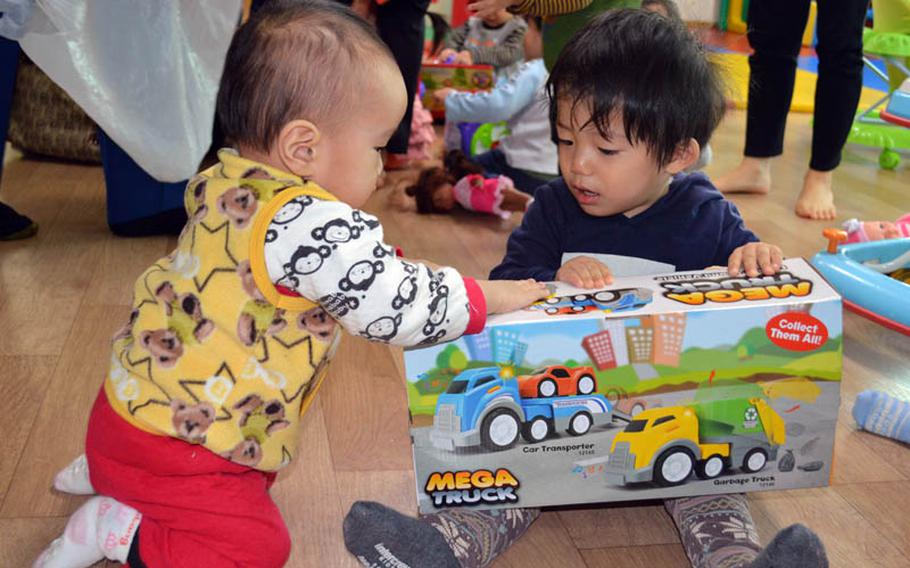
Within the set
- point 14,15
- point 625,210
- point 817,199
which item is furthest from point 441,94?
point 625,210

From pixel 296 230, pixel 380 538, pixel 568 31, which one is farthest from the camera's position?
pixel 568 31

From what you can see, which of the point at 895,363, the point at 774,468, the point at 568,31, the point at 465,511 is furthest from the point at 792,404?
the point at 568,31

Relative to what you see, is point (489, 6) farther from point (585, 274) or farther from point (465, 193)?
point (585, 274)

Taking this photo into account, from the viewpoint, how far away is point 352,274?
797 mm

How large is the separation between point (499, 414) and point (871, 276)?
847 mm

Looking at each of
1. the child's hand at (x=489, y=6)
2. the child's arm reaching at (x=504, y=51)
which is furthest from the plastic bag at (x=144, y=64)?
the child's arm reaching at (x=504, y=51)

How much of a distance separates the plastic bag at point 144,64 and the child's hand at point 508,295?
87 centimetres

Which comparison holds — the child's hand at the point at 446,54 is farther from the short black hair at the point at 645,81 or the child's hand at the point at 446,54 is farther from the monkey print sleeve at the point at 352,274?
the monkey print sleeve at the point at 352,274

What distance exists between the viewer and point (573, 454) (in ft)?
3.04

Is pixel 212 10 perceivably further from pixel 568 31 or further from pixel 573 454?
pixel 573 454

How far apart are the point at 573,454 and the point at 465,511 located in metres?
0.12

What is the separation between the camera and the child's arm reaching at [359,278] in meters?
0.79

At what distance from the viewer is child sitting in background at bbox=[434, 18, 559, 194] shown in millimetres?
2279

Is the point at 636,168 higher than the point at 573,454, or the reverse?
the point at 636,168
